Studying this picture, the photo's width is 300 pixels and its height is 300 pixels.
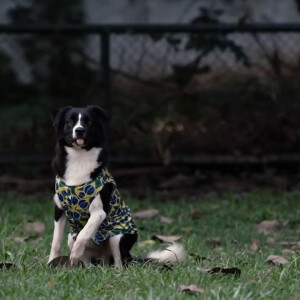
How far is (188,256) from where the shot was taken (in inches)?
232

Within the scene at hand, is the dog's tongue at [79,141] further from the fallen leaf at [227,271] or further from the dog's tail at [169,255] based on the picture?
the fallen leaf at [227,271]

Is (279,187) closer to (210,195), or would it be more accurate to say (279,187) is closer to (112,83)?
(210,195)

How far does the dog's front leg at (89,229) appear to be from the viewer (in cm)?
549

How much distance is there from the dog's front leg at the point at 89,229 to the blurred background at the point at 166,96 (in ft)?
13.9

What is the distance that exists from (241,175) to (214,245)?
10.9 feet

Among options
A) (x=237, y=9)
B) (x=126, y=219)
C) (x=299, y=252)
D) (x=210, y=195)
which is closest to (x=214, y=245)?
(x=299, y=252)

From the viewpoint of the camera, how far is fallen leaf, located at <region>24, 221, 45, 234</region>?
297 inches

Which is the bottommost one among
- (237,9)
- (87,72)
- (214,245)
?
(214,245)

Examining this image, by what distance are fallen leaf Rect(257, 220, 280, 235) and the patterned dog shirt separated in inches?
82.3

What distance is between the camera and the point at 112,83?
33.1 ft

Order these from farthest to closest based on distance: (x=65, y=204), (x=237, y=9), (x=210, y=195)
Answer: (x=237, y=9) < (x=210, y=195) < (x=65, y=204)

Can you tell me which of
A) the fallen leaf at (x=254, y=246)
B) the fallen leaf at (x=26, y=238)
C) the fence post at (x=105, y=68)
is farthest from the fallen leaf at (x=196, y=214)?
the fence post at (x=105, y=68)

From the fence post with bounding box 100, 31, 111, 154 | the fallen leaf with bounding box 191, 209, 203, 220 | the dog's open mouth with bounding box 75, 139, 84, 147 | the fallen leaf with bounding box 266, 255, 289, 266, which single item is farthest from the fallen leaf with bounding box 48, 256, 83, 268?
the fence post with bounding box 100, 31, 111, 154

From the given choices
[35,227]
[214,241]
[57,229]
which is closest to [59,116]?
[57,229]
